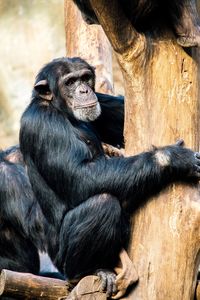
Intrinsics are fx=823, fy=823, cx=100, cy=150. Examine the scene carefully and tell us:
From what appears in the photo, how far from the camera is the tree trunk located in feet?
20.6

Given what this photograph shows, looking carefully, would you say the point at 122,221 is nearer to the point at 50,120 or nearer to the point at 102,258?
the point at 102,258

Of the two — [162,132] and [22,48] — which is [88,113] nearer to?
[162,132]

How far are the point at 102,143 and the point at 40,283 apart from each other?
1789 millimetres

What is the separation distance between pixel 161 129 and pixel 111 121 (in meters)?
1.31

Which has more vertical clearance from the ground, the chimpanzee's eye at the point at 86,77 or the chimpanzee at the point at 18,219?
the chimpanzee's eye at the point at 86,77

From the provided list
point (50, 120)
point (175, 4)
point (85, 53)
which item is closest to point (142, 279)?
→ point (50, 120)

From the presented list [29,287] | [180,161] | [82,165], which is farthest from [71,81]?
[29,287]

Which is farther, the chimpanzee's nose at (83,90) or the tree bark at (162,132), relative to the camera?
the chimpanzee's nose at (83,90)

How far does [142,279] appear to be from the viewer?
21.0 ft

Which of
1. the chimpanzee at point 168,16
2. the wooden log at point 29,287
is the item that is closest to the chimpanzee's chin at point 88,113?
the chimpanzee at point 168,16

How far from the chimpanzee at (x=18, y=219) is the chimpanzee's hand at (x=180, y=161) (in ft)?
5.03

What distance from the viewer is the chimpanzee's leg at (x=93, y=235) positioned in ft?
21.8

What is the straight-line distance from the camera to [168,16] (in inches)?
258

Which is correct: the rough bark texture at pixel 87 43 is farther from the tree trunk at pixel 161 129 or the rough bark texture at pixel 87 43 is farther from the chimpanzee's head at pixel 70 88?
the tree trunk at pixel 161 129
